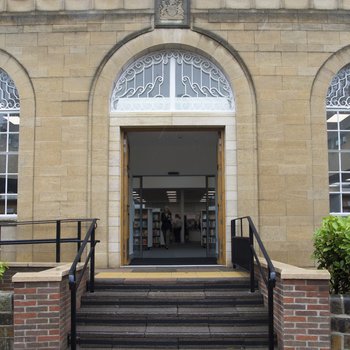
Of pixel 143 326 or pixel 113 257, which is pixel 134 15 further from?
pixel 143 326

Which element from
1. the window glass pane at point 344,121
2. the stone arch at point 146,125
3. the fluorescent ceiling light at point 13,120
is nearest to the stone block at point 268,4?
the stone arch at point 146,125

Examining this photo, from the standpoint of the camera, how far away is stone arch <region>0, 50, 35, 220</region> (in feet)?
32.1

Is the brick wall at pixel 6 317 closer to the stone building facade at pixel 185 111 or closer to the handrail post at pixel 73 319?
the handrail post at pixel 73 319

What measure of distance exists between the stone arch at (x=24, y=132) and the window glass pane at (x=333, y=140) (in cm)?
602

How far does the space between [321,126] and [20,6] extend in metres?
6.60

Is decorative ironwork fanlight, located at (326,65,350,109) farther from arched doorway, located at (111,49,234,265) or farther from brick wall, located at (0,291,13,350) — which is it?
brick wall, located at (0,291,13,350)

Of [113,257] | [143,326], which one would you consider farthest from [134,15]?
[143,326]

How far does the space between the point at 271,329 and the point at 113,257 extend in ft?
14.2

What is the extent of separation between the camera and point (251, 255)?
7613mm

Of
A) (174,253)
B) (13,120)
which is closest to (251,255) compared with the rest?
(13,120)

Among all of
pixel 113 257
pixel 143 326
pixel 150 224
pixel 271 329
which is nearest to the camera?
pixel 271 329

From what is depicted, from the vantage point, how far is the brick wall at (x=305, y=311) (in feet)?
20.1

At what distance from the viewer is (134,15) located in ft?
33.3

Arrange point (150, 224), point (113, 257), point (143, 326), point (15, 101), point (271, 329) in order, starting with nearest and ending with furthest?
1. point (271, 329)
2. point (143, 326)
3. point (113, 257)
4. point (15, 101)
5. point (150, 224)
